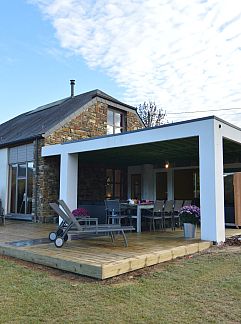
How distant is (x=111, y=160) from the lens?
545 inches

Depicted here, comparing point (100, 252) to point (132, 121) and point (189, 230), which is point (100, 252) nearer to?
point (189, 230)

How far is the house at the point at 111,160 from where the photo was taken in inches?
289

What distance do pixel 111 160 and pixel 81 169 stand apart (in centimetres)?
156

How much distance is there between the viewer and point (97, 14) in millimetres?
9617

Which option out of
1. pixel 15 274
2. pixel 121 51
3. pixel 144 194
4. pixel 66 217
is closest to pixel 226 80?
pixel 121 51

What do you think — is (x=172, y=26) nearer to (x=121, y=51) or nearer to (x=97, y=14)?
(x=97, y=14)

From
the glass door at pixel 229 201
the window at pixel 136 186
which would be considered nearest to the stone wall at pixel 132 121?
the window at pixel 136 186

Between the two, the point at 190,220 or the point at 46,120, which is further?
the point at 46,120

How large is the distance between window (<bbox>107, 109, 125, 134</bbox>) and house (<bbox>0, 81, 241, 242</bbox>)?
50 millimetres

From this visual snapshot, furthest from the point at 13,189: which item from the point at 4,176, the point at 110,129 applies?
the point at 110,129

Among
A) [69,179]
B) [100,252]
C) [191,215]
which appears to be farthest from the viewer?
[69,179]

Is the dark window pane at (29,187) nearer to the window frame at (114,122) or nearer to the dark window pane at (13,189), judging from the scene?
the dark window pane at (13,189)

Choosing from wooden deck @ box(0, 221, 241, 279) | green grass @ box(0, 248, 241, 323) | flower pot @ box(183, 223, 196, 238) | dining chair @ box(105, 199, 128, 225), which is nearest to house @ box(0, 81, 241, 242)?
flower pot @ box(183, 223, 196, 238)

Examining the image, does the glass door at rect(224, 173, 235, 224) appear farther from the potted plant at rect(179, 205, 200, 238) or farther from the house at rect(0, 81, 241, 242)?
the potted plant at rect(179, 205, 200, 238)
